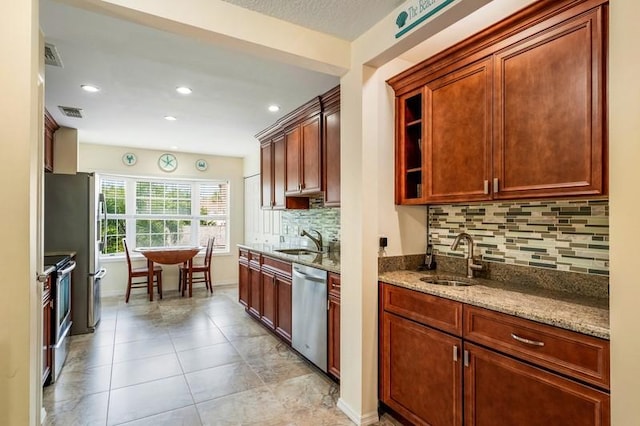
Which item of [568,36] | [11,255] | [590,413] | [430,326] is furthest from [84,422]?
[568,36]

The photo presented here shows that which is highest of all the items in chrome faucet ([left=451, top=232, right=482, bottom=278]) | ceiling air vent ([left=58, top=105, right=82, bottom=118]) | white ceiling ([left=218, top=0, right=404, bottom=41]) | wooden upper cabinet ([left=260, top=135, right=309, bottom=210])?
white ceiling ([left=218, top=0, right=404, bottom=41])

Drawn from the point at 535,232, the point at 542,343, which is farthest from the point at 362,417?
the point at 535,232

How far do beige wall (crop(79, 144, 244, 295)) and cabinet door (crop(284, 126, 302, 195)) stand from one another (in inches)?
111

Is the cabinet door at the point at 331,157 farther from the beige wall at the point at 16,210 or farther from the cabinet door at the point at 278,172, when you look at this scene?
the beige wall at the point at 16,210

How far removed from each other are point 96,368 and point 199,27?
2.81 metres

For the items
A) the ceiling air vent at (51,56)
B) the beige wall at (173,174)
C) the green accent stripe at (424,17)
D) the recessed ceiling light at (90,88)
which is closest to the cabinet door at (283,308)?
the green accent stripe at (424,17)

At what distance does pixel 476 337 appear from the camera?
1635mm

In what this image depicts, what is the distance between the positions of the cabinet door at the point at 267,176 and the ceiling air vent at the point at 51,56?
2296 mm

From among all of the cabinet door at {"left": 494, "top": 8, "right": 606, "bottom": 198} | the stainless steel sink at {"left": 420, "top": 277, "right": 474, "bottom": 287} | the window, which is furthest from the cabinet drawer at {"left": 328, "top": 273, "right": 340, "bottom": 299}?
the window

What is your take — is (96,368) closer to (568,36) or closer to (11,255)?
(11,255)

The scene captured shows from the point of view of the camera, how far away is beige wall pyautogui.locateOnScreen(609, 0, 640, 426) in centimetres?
110

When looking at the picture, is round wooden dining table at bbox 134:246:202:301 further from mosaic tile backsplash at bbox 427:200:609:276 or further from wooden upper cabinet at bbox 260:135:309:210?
mosaic tile backsplash at bbox 427:200:609:276

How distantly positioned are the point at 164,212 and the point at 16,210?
505cm

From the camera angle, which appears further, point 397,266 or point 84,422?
point 397,266
